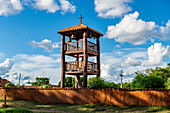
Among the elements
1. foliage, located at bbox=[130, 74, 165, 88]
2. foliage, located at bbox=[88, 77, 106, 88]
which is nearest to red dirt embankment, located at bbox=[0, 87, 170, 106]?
foliage, located at bbox=[88, 77, 106, 88]

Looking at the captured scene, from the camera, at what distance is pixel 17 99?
25.3 metres

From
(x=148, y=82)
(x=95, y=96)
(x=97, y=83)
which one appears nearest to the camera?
(x=95, y=96)

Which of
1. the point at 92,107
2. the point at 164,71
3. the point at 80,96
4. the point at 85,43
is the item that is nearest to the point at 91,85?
the point at 80,96

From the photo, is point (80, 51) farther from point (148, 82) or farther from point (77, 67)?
point (148, 82)

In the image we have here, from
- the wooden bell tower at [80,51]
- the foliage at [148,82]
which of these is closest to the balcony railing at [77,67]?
the wooden bell tower at [80,51]

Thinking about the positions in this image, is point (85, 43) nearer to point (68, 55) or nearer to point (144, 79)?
point (68, 55)

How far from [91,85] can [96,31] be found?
336 inches

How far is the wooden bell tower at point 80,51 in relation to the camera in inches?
1013

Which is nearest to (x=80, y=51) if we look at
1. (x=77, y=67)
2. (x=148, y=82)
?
(x=77, y=67)

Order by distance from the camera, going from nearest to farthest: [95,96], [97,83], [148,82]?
[95,96]
[97,83]
[148,82]

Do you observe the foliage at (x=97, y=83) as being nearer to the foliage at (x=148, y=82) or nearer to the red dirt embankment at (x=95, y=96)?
the red dirt embankment at (x=95, y=96)

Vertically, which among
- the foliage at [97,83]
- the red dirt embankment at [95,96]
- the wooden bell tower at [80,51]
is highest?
the wooden bell tower at [80,51]

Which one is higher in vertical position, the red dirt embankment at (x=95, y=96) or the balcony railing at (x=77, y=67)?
the balcony railing at (x=77, y=67)

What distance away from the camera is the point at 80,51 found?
84.7 ft
